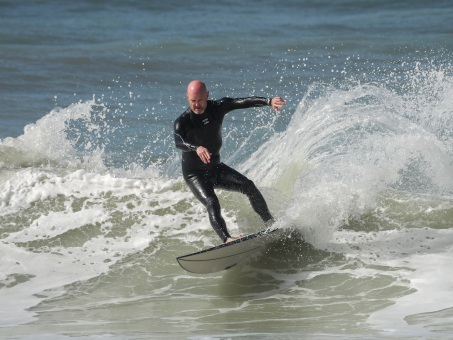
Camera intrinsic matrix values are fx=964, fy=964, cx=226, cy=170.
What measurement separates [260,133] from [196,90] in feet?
20.4

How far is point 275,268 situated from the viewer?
9.46m

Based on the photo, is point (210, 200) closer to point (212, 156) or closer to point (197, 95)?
point (212, 156)

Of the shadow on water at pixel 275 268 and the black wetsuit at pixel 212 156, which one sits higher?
the black wetsuit at pixel 212 156

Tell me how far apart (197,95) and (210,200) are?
99 centimetres

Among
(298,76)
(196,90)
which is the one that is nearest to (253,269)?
(196,90)

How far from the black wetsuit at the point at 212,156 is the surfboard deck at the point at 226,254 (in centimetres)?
23

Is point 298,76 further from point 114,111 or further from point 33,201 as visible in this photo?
point 33,201

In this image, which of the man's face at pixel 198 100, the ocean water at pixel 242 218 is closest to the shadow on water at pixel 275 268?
the ocean water at pixel 242 218

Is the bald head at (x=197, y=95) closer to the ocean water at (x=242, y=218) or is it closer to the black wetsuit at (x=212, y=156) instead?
the black wetsuit at (x=212, y=156)

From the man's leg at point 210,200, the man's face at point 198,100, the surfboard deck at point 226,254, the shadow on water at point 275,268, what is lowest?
the shadow on water at point 275,268

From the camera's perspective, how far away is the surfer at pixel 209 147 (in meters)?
8.89

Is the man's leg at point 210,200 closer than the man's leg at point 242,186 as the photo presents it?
Yes

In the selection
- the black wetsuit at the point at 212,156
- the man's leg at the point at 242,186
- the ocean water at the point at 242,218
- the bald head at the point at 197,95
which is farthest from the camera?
the man's leg at the point at 242,186

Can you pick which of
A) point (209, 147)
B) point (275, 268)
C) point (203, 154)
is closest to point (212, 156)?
point (209, 147)
